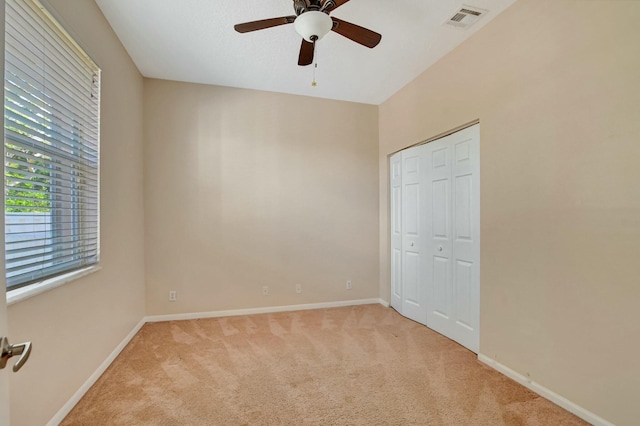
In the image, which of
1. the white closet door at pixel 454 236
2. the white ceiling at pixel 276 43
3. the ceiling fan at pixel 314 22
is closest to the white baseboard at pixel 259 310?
the white closet door at pixel 454 236

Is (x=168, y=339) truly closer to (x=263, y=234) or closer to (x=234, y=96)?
(x=263, y=234)

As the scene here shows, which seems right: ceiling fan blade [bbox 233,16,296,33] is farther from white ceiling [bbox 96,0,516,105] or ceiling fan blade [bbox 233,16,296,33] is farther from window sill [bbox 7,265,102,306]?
window sill [bbox 7,265,102,306]

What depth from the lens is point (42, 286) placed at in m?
1.65

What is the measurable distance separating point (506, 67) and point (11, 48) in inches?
125

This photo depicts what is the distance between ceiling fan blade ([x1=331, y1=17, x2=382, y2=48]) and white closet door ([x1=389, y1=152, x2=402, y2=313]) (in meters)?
1.97

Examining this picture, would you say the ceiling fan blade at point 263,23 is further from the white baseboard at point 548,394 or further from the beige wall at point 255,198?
the white baseboard at point 548,394

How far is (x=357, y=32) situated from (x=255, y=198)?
238 cm

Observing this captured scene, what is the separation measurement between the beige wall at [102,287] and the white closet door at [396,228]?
311 centimetres

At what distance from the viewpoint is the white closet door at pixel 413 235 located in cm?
349

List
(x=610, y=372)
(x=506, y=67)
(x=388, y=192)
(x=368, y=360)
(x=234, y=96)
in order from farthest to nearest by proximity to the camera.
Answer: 1. (x=388, y=192)
2. (x=234, y=96)
3. (x=368, y=360)
4. (x=506, y=67)
5. (x=610, y=372)

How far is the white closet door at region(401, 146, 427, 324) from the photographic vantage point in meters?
3.49

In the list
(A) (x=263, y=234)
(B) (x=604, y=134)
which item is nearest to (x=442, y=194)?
(B) (x=604, y=134)

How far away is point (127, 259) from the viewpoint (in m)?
2.97

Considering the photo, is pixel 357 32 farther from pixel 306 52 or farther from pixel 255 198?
pixel 255 198
